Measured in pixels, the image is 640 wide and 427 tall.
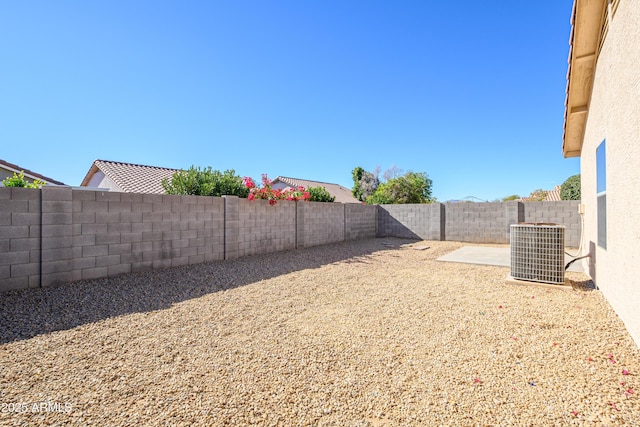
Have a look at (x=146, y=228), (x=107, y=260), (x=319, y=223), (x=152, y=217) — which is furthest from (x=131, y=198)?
(x=319, y=223)

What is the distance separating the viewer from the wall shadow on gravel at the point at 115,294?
10.2ft

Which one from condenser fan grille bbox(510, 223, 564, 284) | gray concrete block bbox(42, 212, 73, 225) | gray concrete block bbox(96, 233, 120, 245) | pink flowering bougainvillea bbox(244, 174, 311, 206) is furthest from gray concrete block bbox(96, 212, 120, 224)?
condenser fan grille bbox(510, 223, 564, 284)

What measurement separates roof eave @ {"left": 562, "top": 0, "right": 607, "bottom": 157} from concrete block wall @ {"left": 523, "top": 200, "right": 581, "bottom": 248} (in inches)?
185

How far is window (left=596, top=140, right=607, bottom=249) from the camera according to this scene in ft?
12.7

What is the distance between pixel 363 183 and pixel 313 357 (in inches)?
1217

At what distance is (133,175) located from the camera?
14695mm

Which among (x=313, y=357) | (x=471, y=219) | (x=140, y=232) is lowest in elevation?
(x=313, y=357)

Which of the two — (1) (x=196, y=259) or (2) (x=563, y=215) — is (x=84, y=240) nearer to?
(1) (x=196, y=259)

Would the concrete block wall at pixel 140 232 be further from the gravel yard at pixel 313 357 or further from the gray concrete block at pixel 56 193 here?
the gravel yard at pixel 313 357

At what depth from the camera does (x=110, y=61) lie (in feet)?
23.4

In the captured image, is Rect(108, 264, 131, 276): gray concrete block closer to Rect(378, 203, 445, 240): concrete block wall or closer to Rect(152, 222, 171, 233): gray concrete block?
Rect(152, 222, 171, 233): gray concrete block

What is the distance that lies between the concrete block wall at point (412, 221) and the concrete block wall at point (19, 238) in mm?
11984

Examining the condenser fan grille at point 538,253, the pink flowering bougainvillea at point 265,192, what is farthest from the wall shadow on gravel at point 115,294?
the condenser fan grille at point 538,253

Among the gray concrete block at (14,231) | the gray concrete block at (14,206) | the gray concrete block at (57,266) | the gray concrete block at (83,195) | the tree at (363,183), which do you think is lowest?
the gray concrete block at (57,266)
